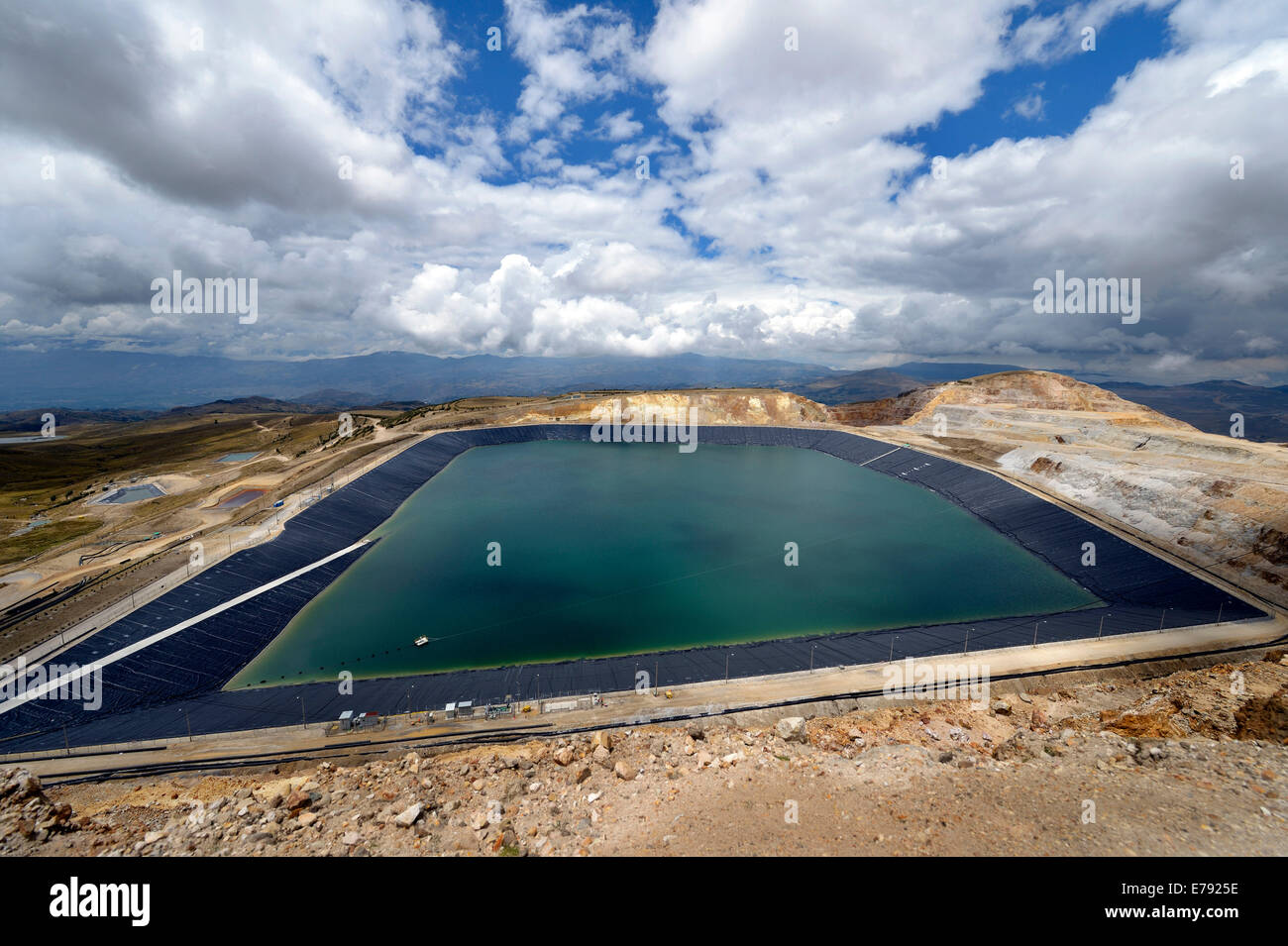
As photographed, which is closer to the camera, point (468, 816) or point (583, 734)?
point (468, 816)

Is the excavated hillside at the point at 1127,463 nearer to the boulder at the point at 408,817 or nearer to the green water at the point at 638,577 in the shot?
the green water at the point at 638,577

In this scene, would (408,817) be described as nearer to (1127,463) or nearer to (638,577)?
(638,577)

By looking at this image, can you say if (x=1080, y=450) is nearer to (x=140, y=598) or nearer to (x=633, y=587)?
(x=633, y=587)

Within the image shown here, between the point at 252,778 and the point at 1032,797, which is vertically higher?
the point at 1032,797

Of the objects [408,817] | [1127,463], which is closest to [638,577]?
[408,817]

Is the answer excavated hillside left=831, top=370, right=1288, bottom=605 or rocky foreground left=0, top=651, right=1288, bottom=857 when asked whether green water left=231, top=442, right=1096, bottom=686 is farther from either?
rocky foreground left=0, top=651, right=1288, bottom=857

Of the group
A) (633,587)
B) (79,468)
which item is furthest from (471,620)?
(79,468)

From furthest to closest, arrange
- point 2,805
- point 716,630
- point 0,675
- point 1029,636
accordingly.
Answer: point 716,630 < point 1029,636 < point 0,675 < point 2,805

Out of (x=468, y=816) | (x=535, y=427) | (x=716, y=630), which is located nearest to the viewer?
(x=468, y=816)
